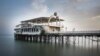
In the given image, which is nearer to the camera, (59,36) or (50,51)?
(50,51)

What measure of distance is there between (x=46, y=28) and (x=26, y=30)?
3.10m

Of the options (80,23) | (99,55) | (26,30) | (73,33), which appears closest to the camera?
(99,55)

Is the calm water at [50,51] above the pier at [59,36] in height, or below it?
below

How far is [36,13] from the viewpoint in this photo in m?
18.3

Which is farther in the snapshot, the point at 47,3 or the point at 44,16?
the point at 44,16

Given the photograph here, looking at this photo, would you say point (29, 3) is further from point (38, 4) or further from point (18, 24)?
point (18, 24)

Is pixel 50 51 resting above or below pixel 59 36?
below

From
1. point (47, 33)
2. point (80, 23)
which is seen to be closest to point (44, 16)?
point (47, 33)

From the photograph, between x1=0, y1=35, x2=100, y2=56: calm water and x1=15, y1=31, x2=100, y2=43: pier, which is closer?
x1=0, y1=35, x2=100, y2=56: calm water

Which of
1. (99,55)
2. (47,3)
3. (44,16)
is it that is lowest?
(99,55)

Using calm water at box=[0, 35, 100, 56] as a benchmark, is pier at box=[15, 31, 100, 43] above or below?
above

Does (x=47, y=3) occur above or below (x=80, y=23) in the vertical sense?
above

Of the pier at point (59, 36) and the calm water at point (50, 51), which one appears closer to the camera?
the calm water at point (50, 51)

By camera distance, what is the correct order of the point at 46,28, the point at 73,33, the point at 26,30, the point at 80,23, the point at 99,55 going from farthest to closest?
the point at 26,30 < the point at 46,28 < the point at 80,23 < the point at 73,33 < the point at 99,55
